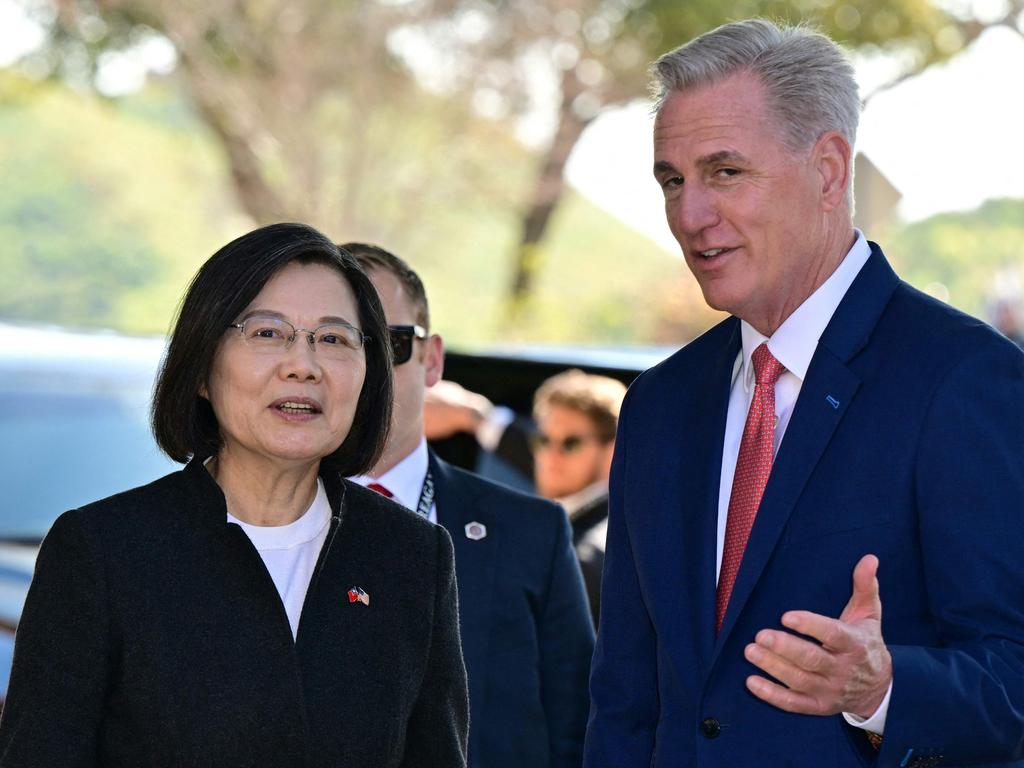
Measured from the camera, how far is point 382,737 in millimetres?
2670

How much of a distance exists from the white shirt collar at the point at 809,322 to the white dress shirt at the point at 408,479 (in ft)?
3.73

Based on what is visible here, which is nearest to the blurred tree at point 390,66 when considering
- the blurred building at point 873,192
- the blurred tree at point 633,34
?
the blurred tree at point 633,34

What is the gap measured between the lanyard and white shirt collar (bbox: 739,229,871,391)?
1.11 m

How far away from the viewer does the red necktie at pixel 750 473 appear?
2717 millimetres

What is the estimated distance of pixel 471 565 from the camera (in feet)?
11.7

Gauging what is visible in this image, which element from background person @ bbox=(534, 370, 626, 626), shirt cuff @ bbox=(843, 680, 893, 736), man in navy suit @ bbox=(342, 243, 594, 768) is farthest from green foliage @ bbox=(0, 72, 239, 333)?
shirt cuff @ bbox=(843, 680, 893, 736)

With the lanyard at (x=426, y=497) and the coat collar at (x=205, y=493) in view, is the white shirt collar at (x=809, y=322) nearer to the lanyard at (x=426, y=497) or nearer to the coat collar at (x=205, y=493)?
the coat collar at (x=205, y=493)

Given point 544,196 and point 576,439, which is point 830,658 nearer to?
point 576,439

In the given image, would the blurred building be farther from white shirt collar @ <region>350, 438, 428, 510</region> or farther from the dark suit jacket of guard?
the dark suit jacket of guard

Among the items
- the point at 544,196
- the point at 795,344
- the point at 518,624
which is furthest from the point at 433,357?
the point at 544,196

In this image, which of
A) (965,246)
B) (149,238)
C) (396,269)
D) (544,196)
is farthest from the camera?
(149,238)

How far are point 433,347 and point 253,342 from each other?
117 cm

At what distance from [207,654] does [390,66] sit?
16.9 m

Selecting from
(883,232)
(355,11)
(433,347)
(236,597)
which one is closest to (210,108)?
(355,11)
